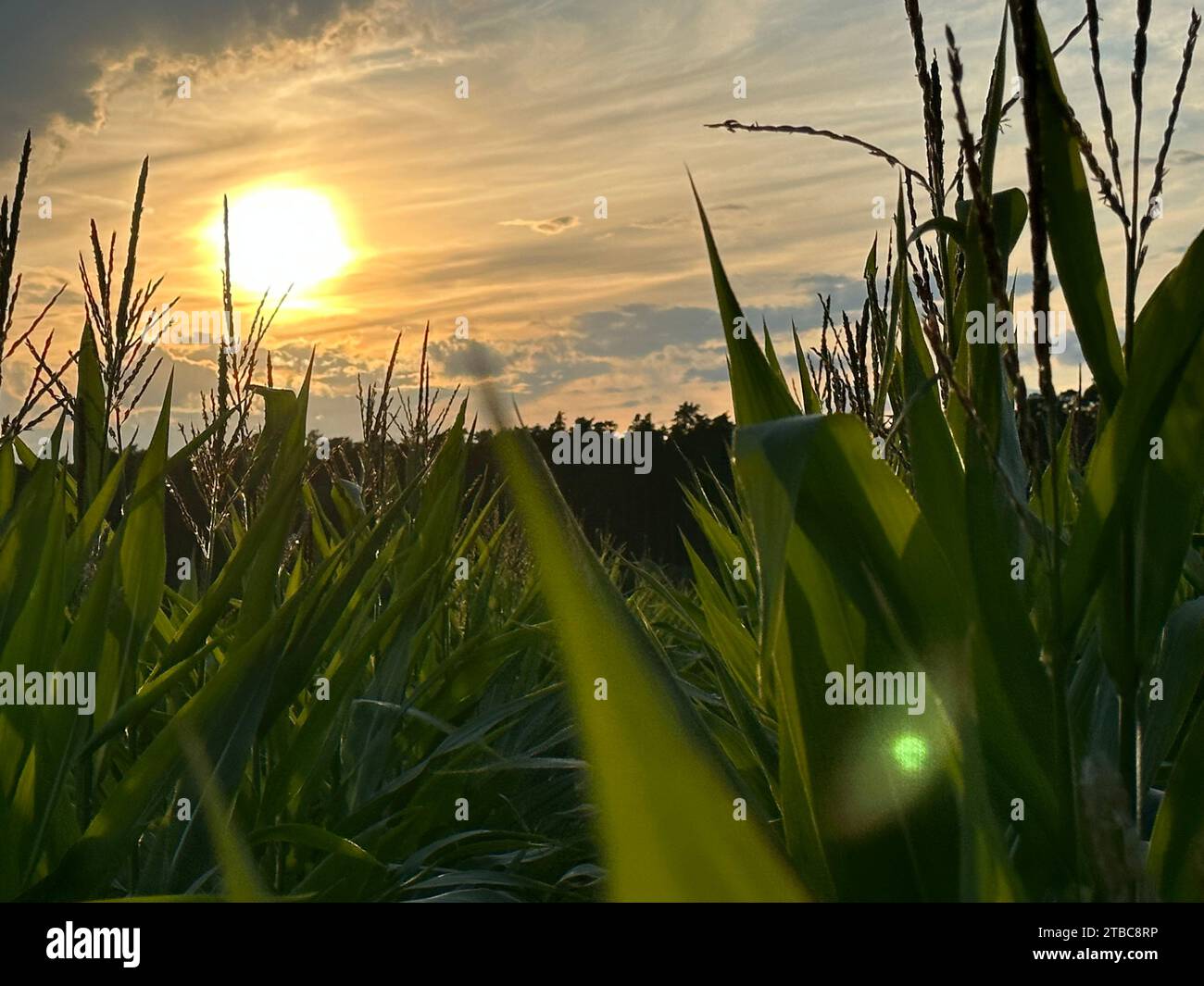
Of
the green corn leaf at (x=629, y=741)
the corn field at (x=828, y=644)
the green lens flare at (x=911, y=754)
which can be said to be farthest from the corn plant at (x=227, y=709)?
the green lens flare at (x=911, y=754)

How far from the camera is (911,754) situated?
0.70 metres

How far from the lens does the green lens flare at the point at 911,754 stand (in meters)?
0.70

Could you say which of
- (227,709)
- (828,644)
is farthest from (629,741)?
(227,709)

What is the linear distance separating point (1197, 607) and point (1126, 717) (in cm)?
33

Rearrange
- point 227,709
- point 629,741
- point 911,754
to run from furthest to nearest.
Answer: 1. point 227,709
2. point 911,754
3. point 629,741

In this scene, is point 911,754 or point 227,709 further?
point 227,709

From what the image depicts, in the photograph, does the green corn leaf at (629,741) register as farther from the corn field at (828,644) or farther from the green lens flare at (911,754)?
the green lens flare at (911,754)

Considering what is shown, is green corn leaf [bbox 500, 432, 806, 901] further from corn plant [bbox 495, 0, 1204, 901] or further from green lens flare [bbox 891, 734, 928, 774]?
green lens flare [bbox 891, 734, 928, 774]

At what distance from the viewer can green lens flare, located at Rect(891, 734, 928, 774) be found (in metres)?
0.70

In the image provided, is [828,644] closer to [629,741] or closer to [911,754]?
[911,754]

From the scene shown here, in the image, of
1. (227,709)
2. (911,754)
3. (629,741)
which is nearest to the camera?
(629,741)
